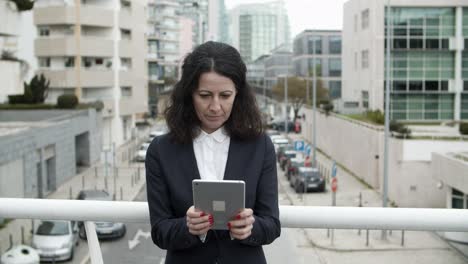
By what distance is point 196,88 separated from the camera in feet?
8.20

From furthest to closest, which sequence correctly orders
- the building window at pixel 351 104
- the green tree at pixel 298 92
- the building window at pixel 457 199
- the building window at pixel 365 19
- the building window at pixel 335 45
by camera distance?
the building window at pixel 335 45
the green tree at pixel 298 92
the building window at pixel 351 104
the building window at pixel 365 19
the building window at pixel 457 199

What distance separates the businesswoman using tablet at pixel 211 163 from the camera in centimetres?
242

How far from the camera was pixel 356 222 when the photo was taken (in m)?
2.59

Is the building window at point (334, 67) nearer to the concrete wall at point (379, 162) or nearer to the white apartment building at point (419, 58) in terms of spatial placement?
the concrete wall at point (379, 162)

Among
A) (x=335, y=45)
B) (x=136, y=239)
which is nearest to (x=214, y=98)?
(x=136, y=239)

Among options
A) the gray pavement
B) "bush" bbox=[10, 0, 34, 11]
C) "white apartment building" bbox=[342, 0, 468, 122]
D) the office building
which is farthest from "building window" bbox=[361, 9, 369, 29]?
the office building

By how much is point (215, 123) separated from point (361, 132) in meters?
29.3

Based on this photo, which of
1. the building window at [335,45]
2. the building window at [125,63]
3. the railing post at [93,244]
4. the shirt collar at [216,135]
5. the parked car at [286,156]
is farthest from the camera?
the building window at [335,45]

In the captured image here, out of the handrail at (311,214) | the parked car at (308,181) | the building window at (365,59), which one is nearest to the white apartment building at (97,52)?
the building window at (365,59)

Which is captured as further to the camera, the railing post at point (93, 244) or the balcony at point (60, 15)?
the balcony at point (60, 15)

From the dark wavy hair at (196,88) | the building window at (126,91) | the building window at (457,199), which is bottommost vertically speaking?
the building window at (457,199)

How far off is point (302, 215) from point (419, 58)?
3604cm

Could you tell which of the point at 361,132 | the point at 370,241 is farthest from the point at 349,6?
the point at 370,241

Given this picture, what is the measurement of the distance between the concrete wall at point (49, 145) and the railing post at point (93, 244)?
18726 mm
